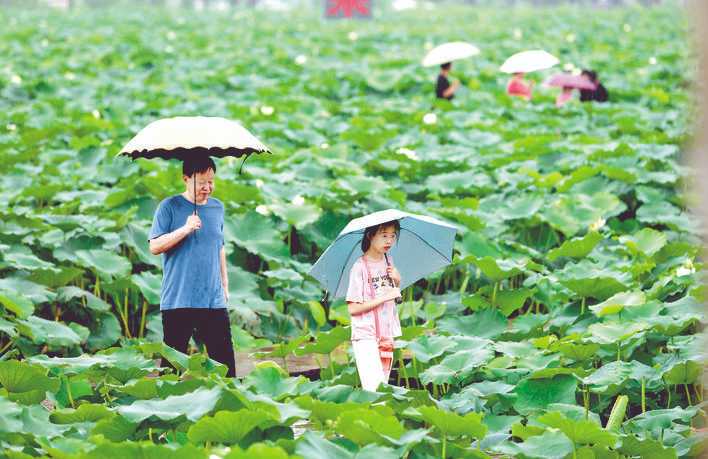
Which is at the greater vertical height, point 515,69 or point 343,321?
point 515,69

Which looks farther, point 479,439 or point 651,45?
point 651,45

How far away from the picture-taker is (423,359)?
4.39 m

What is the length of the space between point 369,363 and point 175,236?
874mm

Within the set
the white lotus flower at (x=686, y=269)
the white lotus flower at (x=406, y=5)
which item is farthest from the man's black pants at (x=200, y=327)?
the white lotus flower at (x=406, y=5)

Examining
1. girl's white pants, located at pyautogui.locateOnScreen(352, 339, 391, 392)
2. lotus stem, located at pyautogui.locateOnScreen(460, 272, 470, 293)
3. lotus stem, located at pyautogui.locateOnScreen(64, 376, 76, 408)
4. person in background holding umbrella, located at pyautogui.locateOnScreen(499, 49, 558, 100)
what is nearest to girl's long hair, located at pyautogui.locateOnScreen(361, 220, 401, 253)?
girl's white pants, located at pyautogui.locateOnScreen(352, 339, 391, 392)

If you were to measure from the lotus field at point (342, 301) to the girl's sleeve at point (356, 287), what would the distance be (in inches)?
14.0

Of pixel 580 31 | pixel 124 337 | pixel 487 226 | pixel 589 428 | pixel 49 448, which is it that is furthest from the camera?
pixel 580 31

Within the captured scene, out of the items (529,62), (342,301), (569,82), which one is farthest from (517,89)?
(342,301)

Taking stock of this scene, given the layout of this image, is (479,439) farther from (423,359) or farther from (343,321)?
(343,321)

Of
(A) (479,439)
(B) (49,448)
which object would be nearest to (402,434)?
(A) (479,439)

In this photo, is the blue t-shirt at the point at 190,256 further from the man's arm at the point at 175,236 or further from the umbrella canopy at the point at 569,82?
the umbrella canopy at the point at 569,82

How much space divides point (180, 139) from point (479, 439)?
161cm

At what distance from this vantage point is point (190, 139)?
4320 mm

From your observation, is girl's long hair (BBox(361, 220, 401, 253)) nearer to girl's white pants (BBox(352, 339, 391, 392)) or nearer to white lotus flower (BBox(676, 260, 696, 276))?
girl's white pants (BBox(352, 339, 391, 392))
